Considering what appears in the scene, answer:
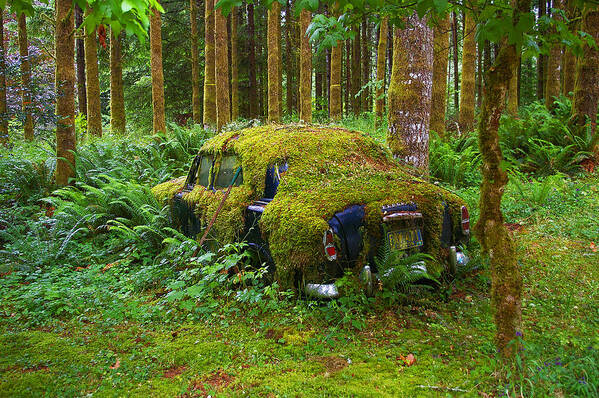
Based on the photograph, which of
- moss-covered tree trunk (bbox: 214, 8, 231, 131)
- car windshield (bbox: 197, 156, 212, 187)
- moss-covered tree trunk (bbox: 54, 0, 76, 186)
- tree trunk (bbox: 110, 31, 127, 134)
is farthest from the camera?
tree trunk (bbox: 110, 31, 127, 134)

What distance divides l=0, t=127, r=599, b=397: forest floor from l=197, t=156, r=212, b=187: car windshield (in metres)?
1.79

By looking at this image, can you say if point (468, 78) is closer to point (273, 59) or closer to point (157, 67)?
point (273, 59)

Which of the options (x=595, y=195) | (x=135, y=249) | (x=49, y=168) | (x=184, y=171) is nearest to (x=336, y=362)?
(x=135, y=249)

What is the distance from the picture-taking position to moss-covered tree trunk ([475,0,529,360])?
2.45m

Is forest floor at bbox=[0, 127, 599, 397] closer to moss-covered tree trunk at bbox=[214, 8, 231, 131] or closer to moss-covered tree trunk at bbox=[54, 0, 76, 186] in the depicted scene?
moss-covered tree trunk at bbox=[54, 0, 76, 186]

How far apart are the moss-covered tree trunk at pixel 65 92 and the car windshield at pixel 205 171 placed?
3.78m

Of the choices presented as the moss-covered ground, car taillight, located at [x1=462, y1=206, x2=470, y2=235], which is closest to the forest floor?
the moss-covered ground

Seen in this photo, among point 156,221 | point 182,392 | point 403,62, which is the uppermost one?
point 403,62

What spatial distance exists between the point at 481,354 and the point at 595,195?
568cm

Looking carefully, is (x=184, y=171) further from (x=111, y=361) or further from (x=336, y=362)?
(x=336, y=362)

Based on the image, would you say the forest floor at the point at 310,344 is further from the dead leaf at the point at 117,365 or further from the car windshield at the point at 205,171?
the car windshield at the point at 205,171

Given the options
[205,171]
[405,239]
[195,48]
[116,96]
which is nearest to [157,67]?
[116,96]

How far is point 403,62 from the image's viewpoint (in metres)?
6.01

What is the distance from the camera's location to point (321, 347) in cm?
322
